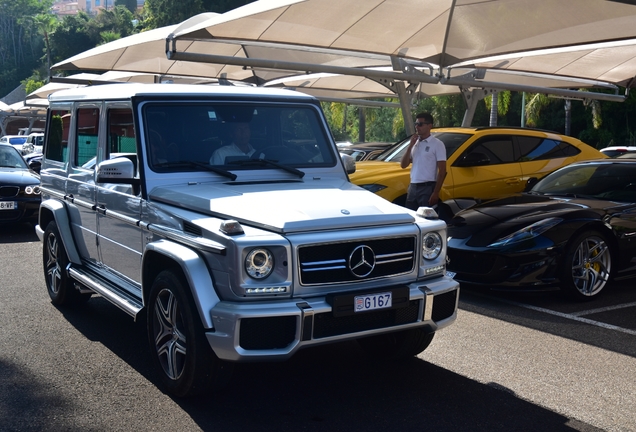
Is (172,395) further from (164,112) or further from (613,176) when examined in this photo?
(613,176)

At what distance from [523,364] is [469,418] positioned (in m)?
1.30

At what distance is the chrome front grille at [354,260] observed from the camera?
4621 mm

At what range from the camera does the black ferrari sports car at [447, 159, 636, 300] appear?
767cm

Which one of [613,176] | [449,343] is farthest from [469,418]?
[613,176]

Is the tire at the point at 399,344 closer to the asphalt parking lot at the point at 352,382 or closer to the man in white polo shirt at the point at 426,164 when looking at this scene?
the asphalt parking lot at the point at 352,382

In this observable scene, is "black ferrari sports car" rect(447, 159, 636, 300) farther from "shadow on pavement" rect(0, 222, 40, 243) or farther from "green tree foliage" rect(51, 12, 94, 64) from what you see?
"green tree foliage" rect(51, 12, 94, 64)

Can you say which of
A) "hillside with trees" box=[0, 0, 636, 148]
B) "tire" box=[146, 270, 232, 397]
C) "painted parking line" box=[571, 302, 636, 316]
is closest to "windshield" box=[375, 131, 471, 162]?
"painted parking line" box=[571, 302, 636, 316]

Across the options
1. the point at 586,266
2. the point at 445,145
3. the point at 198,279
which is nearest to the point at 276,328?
the point at 198,279

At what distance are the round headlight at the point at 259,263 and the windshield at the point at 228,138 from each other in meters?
1.34

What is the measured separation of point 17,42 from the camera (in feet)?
469

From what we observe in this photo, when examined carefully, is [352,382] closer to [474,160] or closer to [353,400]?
[353,400]

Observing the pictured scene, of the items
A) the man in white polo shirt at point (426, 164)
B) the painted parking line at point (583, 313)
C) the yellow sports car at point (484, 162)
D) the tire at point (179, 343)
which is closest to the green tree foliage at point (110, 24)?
the yellow sports car at point (484, 162)

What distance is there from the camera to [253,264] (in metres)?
4.48

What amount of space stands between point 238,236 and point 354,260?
747mm
